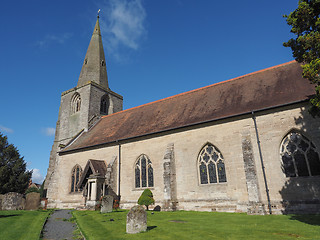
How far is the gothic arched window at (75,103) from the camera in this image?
31.2m

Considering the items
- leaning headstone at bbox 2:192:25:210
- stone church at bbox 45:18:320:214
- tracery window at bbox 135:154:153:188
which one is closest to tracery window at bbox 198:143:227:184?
stone church at bbox 45:18:320:214

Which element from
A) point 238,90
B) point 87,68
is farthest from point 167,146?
point 87,68

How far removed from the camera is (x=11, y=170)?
32.1 metres

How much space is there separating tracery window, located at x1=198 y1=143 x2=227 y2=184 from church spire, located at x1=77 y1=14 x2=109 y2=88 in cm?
2078

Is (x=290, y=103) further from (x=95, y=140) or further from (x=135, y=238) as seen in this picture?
(x=95, y=140)

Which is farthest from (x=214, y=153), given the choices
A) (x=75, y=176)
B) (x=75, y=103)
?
(x=75, y=103)

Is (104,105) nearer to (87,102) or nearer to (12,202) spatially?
(87,102)

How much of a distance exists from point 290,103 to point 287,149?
9.49ft

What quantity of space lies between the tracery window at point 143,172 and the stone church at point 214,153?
8cm

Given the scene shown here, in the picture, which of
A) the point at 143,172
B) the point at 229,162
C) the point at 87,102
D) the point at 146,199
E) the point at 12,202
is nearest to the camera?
the point at 229,162

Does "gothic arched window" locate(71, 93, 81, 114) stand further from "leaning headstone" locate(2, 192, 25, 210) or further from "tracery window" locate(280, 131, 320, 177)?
"tracery window" locate(280, 131, 320, 177)

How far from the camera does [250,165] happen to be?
14.2m

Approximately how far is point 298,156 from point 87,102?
24.3 meters

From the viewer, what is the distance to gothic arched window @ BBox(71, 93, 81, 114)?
31250 mm
